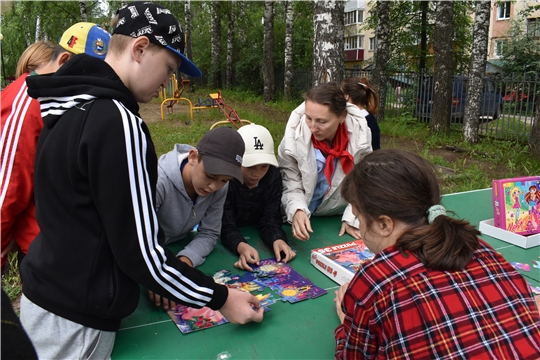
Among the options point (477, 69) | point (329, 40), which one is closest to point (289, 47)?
point (477, 69)

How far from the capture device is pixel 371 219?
56.0 inches

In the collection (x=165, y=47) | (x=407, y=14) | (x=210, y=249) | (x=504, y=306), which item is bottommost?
(x=210, y=249)

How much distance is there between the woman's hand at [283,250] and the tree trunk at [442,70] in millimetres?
8016

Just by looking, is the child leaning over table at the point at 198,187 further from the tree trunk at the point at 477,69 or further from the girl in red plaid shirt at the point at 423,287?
the tree trunk at the point at 477,69

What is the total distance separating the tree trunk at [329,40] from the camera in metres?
5.73

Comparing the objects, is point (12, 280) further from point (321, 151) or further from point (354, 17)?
point (354, 17)

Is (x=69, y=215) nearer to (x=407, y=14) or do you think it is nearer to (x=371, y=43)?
(x=407, y=14)

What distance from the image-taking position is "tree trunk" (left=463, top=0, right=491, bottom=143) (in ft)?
26.1

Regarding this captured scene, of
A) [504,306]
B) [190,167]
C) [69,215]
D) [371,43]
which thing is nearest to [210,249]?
[190,167]

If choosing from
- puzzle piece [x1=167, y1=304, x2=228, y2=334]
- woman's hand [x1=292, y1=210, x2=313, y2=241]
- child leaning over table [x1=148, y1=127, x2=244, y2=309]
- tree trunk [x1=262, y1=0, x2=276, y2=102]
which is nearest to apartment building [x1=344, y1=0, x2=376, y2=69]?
tree trunk [x1=262, y1=0, x2=276, y2=102]

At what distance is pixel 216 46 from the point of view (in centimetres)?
2117

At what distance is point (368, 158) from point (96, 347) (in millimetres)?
1054

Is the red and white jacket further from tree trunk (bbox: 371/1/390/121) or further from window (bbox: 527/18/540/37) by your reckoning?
window (bbox: 527/18/540/37)

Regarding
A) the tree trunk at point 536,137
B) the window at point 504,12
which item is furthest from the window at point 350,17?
the tree trunk at point 536,137
